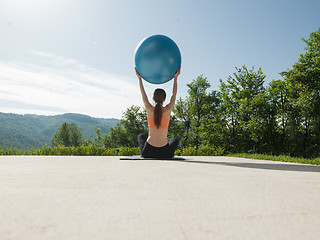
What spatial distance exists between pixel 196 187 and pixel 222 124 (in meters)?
23.4

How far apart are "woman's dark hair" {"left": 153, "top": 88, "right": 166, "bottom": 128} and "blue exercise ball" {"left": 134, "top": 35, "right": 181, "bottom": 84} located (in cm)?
40

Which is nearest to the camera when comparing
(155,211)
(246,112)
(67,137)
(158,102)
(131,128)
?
(155,211)

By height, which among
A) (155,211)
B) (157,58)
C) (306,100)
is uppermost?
(306,100)

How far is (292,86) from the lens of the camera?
20.3 metres

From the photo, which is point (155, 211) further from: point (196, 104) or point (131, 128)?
point (131, 128)

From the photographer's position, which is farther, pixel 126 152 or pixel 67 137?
pixel 67 137

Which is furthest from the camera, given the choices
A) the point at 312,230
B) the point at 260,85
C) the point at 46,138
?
the point at 46,138

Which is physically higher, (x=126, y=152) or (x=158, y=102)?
(x=158, y=102)

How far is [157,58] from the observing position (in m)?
6.14

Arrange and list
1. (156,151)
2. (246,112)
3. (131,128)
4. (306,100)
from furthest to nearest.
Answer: (131,128) → (246,112) → (306,100) → (156,151)

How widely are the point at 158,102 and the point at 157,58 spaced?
1.26 metres

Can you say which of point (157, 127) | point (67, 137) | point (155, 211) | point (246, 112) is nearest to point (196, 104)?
point (246, 112)

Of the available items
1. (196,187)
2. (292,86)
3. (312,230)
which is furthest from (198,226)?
(292,86)

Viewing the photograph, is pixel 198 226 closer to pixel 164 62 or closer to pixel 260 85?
pixel 164 62
